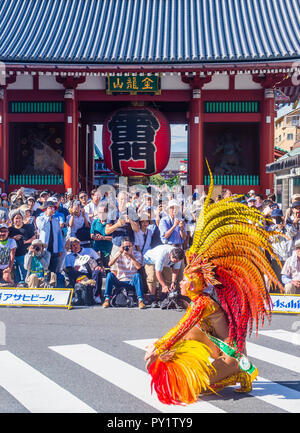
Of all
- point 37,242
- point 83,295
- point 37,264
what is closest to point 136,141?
point 37,242

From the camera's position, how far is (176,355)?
472 centimetres

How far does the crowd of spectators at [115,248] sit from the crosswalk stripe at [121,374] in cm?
273

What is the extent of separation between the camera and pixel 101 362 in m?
6.02

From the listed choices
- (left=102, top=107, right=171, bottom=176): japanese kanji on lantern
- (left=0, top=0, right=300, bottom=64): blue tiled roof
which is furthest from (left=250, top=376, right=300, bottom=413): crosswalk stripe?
(left=0, top=0, right=300, bottom=64): blue tiled roof

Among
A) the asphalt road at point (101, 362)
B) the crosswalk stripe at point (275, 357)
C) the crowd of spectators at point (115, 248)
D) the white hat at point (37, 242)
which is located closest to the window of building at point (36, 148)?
the crowd of spectators at point (115, 248)

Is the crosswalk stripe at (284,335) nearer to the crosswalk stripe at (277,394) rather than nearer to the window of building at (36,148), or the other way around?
the crosswalk stripe at (277,394)

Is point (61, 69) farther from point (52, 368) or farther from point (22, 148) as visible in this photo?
point (52, 368)

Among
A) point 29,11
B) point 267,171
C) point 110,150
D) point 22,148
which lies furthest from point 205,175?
point 29,11

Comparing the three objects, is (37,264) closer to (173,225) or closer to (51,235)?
(51,235)

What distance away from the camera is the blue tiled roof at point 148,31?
17750 mm

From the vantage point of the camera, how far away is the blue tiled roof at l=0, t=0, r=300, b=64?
17750mm

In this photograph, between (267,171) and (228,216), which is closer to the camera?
(228,216)

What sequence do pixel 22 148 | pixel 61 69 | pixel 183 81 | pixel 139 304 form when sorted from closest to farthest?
pixel 139 304 → pixel 61 69 → pixel 183 81 → pixel 22 148
